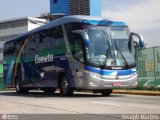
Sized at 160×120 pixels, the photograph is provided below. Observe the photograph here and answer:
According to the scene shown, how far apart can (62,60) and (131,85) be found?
3450mm

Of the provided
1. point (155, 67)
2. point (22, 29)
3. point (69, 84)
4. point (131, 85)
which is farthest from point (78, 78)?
point (22, 29)

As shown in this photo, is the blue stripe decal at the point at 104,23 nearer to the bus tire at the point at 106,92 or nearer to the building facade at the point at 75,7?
the bus tire at the point at 106,92

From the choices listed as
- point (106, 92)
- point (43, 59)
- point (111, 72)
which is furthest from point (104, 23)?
point (43, 59)

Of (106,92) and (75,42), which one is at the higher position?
(75,42)

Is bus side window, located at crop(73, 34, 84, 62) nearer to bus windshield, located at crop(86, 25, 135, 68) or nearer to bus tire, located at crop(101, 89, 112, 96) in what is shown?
bus windshield, located at crop(86, 25, 135, 68)

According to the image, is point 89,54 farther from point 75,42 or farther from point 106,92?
point 106,92

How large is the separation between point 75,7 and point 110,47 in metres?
67.6

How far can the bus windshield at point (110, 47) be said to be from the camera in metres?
19.4

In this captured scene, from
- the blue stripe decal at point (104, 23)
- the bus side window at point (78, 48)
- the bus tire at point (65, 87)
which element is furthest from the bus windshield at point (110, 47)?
the bus tire at point (65, 87)

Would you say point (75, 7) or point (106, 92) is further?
point (75, 7)

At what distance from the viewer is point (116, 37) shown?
2016 cm

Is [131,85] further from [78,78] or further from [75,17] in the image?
[75,17]

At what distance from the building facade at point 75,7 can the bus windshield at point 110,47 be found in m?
46.7

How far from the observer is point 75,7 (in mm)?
86688
